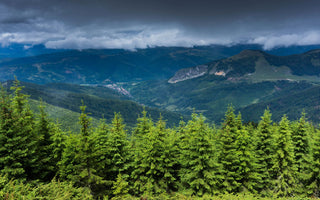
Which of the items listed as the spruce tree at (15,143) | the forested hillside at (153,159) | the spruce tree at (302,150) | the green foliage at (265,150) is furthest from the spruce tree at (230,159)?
the spruce tree at (15,143)

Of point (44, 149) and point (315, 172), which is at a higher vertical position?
point (44, 149)

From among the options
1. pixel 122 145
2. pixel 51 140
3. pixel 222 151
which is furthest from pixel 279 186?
pixel 51 140

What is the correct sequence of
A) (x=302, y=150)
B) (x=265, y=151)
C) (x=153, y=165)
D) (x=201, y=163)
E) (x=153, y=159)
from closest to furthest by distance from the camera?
(x=201, y=163), (x=153, y=165), (x=153, y=159), (x=265, y=151), (x=302, y=150)

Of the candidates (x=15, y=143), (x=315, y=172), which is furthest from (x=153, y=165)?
(x=315, y=172)

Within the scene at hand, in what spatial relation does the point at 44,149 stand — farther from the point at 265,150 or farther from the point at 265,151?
the point at 265,151

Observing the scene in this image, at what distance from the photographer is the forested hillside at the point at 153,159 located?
920 inches

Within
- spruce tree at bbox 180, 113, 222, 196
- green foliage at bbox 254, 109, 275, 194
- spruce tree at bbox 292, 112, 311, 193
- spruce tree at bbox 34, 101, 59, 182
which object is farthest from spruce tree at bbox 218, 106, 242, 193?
spruce tree at bbox 34, 101, 59, 182

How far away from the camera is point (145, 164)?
26609 millimetres

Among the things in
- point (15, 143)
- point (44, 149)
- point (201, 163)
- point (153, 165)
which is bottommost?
point (153, 165)

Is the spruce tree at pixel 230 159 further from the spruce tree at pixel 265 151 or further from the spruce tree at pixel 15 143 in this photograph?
the spruce tree at pixel 15 143

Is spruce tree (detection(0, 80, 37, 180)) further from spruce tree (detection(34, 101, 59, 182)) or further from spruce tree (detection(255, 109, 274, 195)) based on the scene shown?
spruce tree (detection(255, 109, 274, 195))

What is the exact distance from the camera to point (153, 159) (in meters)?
26.5

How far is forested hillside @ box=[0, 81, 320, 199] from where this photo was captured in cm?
2338

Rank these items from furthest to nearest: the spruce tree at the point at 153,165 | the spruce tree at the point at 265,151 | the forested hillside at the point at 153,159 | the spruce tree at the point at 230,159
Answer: the spruce tree at the point at 265,151
the spruce tree at the point at 230,159
the spruce tree at the point at 153,165
the forested hillside at the point at 153,159
